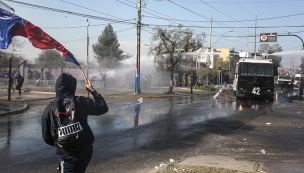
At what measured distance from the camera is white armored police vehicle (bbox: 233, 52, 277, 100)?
59.5 ft

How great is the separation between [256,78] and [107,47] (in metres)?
53.1

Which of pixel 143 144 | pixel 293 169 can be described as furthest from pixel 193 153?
pixel 293 169

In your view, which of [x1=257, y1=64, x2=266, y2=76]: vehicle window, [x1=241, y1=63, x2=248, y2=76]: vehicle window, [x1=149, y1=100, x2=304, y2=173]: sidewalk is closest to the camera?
[x1=149, y1=100, x2=304, y2=173]: sidewalk

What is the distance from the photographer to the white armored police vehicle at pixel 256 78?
59.5ft

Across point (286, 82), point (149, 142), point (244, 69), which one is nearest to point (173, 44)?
point (244, 69)

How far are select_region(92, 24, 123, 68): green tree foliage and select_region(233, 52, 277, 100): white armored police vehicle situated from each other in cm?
4911

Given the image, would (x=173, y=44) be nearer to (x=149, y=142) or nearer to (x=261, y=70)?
(x=261, y=70)

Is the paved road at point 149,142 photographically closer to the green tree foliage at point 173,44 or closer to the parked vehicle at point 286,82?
the green tree foliage at point 173,44

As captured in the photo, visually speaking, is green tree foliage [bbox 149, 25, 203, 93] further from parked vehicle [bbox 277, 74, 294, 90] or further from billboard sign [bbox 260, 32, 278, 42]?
parked vehicle [bbox 277, 74, 294, 90]

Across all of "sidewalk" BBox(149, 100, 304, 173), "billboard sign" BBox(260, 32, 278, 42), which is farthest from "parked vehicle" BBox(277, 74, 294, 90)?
"sidewalk" BBox(149, 100, 304, 173)

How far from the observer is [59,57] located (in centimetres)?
6525

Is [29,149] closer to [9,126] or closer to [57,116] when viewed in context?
[9,126]

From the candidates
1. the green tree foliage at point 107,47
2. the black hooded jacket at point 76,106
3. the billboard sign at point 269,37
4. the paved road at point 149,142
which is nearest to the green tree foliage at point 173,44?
the billboard sign at point 269,37

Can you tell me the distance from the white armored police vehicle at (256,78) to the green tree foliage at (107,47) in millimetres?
49107
